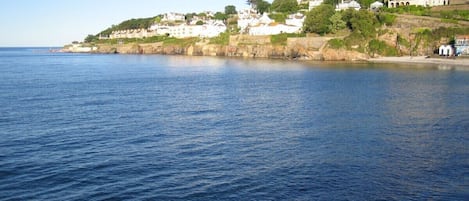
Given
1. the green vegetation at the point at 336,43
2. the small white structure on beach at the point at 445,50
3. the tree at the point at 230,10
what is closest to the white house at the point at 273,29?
the green vegetation at the point at 336,43

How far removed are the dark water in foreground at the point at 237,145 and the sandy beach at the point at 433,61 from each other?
25508 mm

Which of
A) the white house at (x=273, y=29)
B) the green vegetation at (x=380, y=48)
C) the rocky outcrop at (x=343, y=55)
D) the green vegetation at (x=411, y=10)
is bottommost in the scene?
the rocky outcrop at (x=343, y=55)

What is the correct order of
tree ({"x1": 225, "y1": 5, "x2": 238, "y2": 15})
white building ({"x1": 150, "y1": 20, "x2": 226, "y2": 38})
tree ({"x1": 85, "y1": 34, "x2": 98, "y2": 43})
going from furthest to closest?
tree ({"x1": 85, "y1": 34, "x2": 98, "y2": 43})
tree ({"x1": 225, "y1": 5, "x2": 238, "y2": 15})
white building ({"x1": 150, "y1": 20, "x2": 226, "y2": 38})

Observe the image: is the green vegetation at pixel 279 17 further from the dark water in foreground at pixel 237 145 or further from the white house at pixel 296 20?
the dark water in foreground at pixel 237 145

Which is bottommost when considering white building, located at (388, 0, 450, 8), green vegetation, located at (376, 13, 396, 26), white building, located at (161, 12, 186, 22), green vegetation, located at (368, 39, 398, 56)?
green vegetation, located at (368, 39, 398, 56)

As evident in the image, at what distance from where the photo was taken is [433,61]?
6675 cm

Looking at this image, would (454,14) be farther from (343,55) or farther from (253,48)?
(253,48)

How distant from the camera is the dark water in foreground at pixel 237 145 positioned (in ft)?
51.2

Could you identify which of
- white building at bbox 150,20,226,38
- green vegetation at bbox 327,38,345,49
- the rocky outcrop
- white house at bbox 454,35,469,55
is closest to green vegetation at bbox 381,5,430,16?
the rocky outcrop

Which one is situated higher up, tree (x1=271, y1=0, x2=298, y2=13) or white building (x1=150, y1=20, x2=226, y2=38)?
tree (x1=271, y1=0, x2=298, y2=13)

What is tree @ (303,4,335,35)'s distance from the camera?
266 feet

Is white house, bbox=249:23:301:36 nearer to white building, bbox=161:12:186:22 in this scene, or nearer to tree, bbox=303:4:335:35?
tree, bbox=303:4:335:35

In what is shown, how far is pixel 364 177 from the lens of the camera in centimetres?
1673

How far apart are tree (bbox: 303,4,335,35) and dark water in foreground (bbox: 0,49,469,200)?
4307cm
